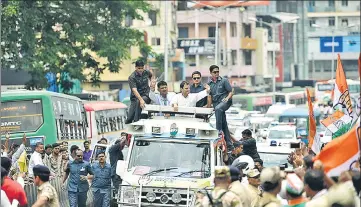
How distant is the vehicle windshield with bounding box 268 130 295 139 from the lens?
4311cm

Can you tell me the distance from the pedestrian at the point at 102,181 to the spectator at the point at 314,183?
9.94 m

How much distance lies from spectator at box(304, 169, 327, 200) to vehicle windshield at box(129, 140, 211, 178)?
24.3ft

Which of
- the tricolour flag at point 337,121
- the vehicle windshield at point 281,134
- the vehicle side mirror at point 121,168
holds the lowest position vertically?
the vehicle windshield at point 281,134

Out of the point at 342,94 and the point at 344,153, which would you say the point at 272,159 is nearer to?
the point at 342,94

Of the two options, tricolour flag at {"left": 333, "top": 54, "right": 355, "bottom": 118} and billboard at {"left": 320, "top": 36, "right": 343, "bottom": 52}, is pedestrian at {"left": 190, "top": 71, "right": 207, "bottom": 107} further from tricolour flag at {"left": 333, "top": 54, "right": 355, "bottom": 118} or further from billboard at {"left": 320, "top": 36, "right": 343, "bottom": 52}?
billboard at {"left": 320, "top": 36, "right": 343, "bottom": 52}

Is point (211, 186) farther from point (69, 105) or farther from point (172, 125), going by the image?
point (69, 105)

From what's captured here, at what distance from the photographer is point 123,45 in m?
45.1

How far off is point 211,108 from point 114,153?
2.19 metres

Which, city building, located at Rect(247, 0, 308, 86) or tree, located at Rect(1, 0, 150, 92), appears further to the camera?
city building, located at Rect(247, 0, 308, 86)

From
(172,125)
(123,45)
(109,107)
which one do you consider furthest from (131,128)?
(123,45)

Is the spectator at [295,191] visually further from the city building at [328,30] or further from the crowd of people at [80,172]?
the city building at [328,30]

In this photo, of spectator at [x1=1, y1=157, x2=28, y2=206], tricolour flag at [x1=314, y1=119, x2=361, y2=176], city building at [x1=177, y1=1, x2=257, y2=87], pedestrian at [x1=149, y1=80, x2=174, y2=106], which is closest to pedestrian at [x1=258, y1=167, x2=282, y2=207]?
tricolour flag at [x1=314, y1=119, x2=361, y2=176]

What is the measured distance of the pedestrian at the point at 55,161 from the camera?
917 inches

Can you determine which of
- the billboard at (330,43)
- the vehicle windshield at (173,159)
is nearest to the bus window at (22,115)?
the vehicle windshield at (173,159)
